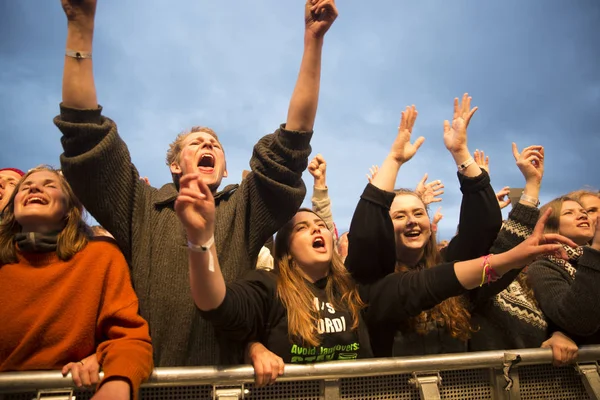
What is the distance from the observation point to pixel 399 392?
63.3 inches

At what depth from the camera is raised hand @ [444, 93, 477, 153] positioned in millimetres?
2331

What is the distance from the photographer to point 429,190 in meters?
3.84

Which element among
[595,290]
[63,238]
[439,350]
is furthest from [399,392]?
[63,238]

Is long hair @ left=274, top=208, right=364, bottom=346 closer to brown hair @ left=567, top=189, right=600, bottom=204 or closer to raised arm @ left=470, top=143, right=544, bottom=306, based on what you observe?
raised arm @ left=470, top=143, right=544, bottom=306

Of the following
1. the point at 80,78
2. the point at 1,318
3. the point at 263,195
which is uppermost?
the point at 80,78

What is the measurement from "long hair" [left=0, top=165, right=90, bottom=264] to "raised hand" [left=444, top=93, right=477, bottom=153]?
6.39 ft

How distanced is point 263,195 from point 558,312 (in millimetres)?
1575

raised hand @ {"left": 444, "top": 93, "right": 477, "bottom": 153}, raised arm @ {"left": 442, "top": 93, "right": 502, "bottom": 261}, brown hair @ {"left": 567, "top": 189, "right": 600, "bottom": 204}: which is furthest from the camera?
brown hair @ {"left": 567, "top": 189, "right": 600, "bottom": 204}

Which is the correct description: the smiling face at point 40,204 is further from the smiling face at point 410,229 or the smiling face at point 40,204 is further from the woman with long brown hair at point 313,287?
the smiling face at point 410,229

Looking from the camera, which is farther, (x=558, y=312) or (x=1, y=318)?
(x=558, y=312)

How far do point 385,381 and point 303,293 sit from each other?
493mm

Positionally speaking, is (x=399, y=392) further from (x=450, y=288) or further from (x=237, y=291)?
(x=237, y=291)

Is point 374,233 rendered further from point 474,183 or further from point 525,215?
point 525,215

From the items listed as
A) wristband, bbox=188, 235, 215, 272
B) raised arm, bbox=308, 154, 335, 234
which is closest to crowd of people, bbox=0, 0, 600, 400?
wristband, bbox=188, 235, 215, 272
